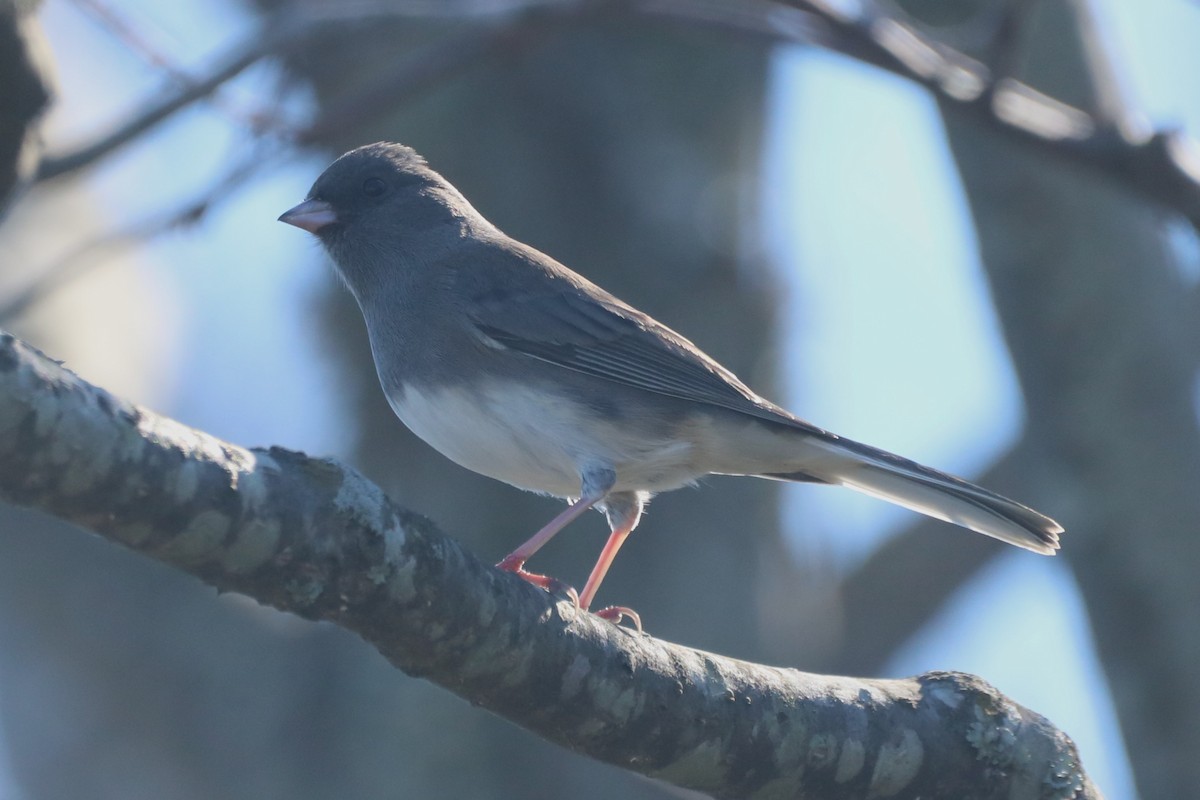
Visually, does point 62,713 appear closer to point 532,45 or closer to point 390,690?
point 390,690

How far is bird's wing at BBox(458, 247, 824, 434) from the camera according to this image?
10.1ft

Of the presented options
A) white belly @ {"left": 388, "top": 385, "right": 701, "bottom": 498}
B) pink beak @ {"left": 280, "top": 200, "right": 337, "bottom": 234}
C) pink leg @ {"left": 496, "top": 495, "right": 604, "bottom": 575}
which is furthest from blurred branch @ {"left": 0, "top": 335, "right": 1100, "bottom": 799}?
pink beak @ {"left": 280, "top": 200, "right": 337, "bottom": 234}

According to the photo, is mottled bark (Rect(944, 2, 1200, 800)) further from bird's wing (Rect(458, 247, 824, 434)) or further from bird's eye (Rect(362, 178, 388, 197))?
bird's eye (Rect(362, 178, 388, 197))

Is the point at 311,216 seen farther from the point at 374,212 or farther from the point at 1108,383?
the point at 1108,383

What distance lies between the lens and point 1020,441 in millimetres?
4578

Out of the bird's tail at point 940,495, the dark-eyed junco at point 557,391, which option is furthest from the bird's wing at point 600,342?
the bird's tail at point 940,495

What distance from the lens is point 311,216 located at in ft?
11.3

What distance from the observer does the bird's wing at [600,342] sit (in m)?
3.08

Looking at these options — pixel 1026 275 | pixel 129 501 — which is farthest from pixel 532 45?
pixel 129 501

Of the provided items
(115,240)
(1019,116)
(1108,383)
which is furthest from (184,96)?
(1108,383)

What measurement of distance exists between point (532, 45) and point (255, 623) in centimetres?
277

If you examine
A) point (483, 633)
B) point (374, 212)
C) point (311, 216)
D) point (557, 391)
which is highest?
point (374, 212)

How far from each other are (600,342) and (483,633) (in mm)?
1409

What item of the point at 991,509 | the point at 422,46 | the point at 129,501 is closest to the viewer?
the point at 129,501
